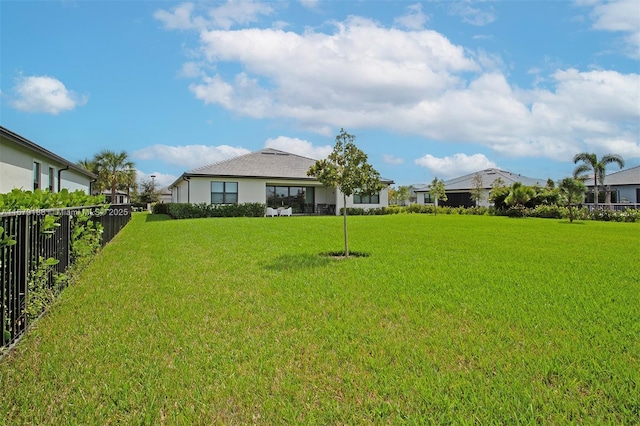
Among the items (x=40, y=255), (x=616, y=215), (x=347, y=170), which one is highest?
(x=347, y=170)

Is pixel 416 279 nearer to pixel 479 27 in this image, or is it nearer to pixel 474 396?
pixel 474 396

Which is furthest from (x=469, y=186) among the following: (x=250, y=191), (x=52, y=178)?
(x=52, y=178)

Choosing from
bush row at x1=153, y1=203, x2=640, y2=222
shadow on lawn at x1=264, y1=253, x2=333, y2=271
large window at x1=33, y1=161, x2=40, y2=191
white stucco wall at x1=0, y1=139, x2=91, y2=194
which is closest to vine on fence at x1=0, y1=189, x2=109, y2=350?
shadow on lawn at x1=264, y1=253, x2=333, y2=271

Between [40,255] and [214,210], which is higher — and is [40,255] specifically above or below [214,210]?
below

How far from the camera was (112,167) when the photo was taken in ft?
132

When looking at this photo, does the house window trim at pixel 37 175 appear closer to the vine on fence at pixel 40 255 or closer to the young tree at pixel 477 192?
the vine on fence at pixel 40 255

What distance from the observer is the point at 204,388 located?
9.35 ft

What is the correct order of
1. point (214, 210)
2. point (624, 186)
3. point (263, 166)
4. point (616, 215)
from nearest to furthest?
point (616, 215) < point (214, 210) < point (263, 166) < point (624, 186)

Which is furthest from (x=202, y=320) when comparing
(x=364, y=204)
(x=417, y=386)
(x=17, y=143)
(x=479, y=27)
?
(x=364, y=204)

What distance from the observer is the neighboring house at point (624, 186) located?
3481 cm

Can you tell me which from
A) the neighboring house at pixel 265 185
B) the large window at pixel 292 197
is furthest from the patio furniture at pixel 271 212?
the large window at pixel 292 197

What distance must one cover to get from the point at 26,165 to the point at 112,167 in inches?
1070

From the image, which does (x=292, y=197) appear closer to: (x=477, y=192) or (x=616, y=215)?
(x=477, y=192)

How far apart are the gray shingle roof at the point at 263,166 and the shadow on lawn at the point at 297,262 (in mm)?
18519
